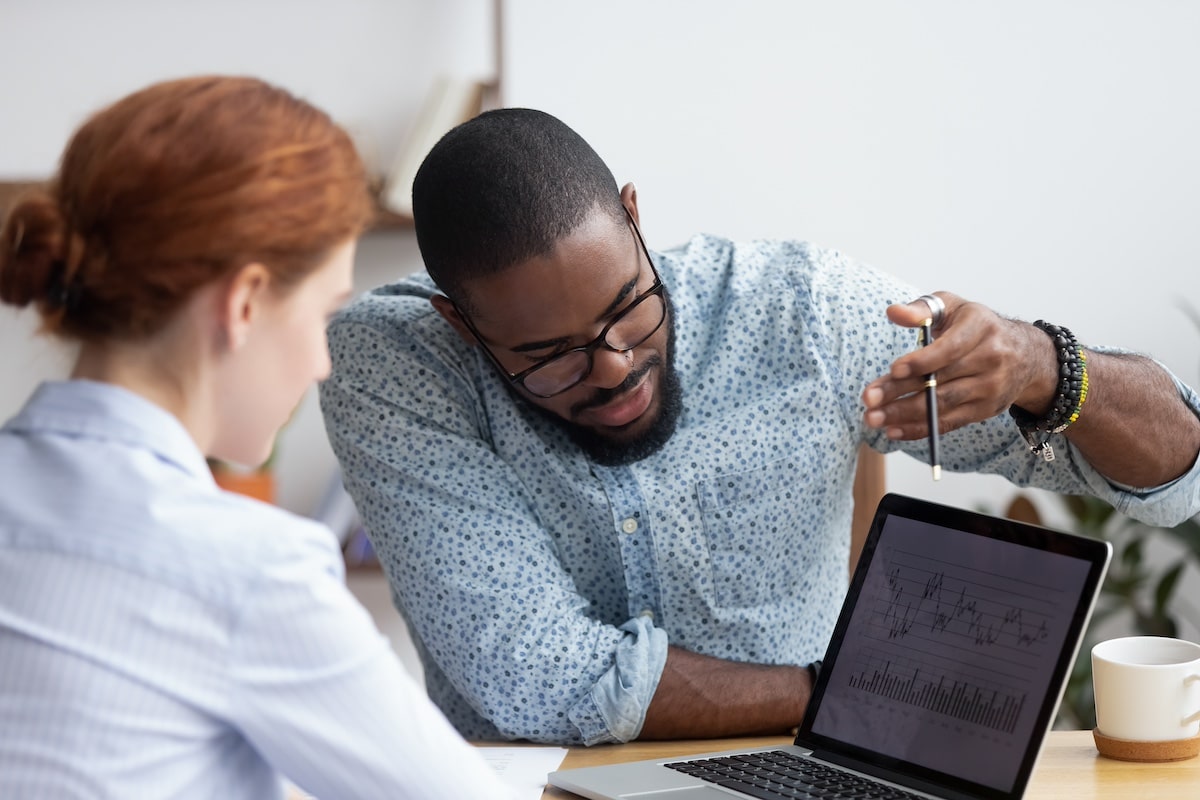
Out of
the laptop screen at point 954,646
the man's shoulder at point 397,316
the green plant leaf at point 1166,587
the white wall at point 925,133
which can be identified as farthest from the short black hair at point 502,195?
the green plant leaf at point 1166,587

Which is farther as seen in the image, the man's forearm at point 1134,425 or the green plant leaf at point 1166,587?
the green plant leaf at point 1166,587

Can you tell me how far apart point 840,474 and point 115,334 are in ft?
3.09

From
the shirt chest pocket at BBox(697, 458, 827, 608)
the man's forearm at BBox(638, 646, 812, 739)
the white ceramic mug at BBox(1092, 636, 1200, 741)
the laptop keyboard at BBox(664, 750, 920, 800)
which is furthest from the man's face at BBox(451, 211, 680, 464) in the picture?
the white ceramic mug at BBox(1092, 636, 1200, 741)

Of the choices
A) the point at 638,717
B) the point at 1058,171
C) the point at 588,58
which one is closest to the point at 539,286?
the point at 638,717

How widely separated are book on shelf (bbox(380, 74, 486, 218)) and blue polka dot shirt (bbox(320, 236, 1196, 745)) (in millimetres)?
783

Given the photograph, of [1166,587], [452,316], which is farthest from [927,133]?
[452,316]

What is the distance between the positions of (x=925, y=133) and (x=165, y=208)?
5.83 feet

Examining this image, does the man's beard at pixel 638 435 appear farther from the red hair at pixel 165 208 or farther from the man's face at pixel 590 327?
the red hair at pixel 165 208

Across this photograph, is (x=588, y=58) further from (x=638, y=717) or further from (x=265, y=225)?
(x=265, y=225)

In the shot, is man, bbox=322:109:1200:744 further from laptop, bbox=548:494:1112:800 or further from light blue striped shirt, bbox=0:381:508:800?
light blue striped shirt, bbox=0:381:508:800

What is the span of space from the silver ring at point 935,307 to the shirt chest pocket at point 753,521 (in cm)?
31

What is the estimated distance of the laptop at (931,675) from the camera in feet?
3.44

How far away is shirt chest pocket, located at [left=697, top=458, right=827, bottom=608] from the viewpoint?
1.53 metres

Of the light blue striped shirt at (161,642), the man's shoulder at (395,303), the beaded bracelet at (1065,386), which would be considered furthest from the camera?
the man's shoulder at (395,303)
